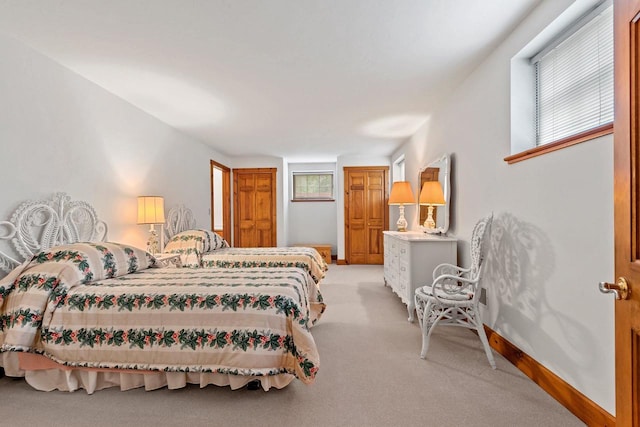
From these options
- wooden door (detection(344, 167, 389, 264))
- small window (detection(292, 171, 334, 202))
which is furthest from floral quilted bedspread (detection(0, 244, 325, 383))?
small window (detection(292, 171, 334, 202))

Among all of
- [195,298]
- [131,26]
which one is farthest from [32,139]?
[195,298]

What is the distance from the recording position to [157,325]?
1891mm

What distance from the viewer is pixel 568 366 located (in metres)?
1.76

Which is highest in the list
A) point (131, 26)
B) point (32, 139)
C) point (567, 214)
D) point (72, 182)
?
point (131, 26)

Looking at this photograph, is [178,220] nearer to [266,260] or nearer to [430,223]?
[266,260]

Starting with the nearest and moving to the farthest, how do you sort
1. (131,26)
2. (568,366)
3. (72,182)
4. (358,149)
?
(568,366), (131,26), (72,182), (358,149)

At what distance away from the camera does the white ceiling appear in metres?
1.96

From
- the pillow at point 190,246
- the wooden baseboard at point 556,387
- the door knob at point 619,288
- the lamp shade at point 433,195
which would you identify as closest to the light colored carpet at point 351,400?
the wooden baseboard at point 556,387

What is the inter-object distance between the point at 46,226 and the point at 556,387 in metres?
3.68

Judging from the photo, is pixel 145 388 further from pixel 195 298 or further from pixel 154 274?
pixel 154 274

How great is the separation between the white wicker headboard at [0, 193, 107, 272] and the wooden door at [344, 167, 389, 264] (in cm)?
474

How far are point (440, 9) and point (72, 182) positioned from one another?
125 inches

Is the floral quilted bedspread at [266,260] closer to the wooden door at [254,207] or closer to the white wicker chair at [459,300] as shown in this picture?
the white wicker chair at [459,300]

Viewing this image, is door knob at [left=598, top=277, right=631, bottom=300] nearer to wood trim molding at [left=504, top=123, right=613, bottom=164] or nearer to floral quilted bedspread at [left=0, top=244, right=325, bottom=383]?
wood trim molding at [left=504, top=123, right=613, bottom=164]
